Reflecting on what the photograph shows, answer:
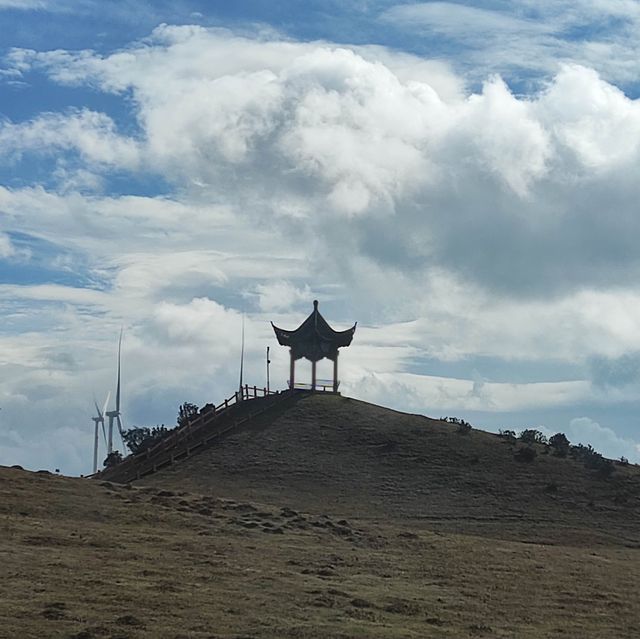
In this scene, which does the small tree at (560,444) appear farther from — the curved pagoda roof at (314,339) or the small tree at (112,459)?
the small tree at (112,459)

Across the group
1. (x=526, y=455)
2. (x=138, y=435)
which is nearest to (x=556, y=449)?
(x=526, y=455)

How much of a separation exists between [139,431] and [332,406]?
91.0ft

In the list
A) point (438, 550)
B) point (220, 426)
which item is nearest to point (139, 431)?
point (220, 426)

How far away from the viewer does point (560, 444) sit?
83.3m

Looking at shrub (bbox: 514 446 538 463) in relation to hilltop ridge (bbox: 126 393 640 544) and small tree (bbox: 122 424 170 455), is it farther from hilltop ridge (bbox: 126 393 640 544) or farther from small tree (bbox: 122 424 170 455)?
small tree (bbox: 122 424 170 455)

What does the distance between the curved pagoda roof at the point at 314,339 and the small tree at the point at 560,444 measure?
17104mm

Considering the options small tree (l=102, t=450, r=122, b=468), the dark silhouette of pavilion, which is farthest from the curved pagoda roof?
small tree (l=102, t=450, r=122, b=468)

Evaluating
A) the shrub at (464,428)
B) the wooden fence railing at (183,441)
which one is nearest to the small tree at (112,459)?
the wooden fence railing at (183,441)

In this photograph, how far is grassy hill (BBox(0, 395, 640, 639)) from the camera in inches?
1294

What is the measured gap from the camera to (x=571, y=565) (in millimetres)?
47750

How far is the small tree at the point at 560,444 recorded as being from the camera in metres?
76.9

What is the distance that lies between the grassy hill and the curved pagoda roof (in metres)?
5.06

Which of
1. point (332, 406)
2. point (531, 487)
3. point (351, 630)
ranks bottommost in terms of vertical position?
point (351, 630)

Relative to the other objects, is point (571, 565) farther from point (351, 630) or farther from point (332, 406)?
point (332, 406)
